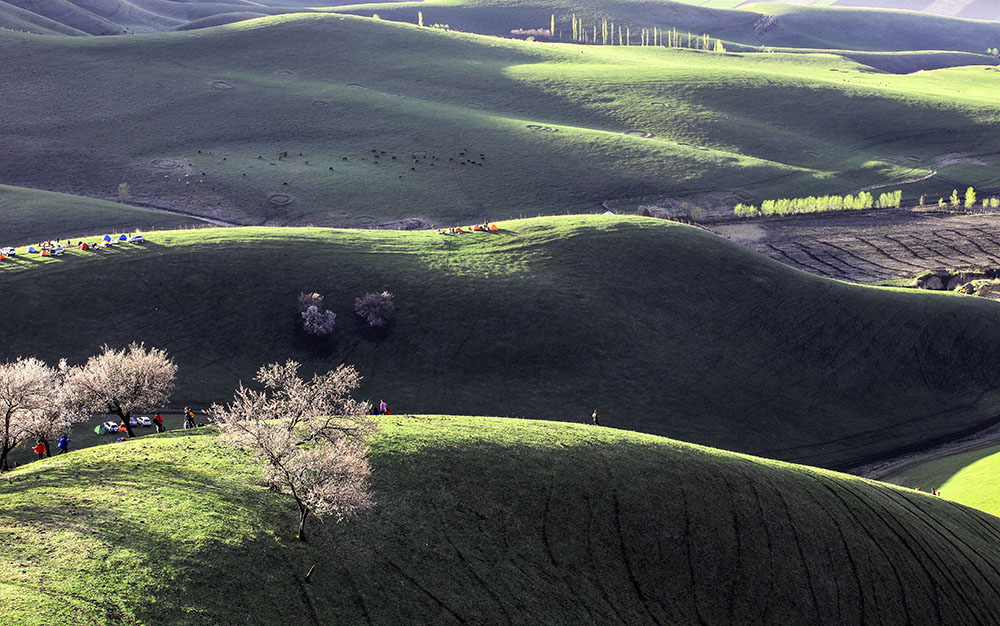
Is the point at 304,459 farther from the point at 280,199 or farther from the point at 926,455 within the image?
the point at 280,199

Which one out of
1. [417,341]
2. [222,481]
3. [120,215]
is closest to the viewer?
[222,481]

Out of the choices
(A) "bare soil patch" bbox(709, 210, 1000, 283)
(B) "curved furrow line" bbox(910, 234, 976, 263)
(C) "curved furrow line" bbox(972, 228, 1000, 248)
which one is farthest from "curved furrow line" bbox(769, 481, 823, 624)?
(C) "curved furrow line" bbox(972, 228, 1000, 248)

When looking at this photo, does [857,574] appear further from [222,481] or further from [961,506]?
[222,481]

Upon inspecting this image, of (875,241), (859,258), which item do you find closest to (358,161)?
(859,258)

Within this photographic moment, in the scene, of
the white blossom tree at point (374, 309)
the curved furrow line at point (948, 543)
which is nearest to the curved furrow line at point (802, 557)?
the curved furrow line at point (948, 543)

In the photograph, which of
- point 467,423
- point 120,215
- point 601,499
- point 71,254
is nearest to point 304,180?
point 120,215

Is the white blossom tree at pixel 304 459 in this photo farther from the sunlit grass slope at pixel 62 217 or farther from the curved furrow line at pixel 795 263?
the curved furrow line at pixel 795 263
